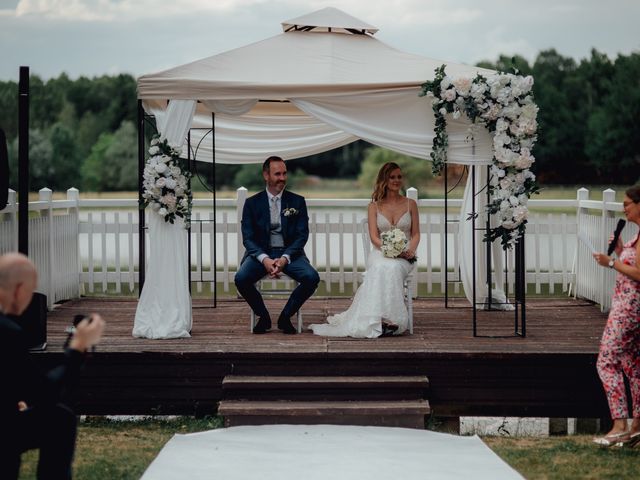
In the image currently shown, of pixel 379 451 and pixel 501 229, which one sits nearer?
pixel 379 451

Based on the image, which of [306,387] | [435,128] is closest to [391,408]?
[306,387]

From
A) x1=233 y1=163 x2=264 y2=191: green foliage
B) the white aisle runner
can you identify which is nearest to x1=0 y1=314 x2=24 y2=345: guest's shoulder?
the white aisle runner

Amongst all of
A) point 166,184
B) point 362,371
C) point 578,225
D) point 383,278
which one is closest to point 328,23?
point 166,184

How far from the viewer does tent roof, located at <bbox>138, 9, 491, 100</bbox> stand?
8.30 m

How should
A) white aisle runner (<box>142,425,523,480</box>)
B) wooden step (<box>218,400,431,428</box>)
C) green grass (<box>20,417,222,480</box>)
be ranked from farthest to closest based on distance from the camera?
wooden step (<box>218,400,431,428</box>)
green grass (<box>20,417,222,480</box>)
white aisle runner (<box>142,425,523,480</box>)

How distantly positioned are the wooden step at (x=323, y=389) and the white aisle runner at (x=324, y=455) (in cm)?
42

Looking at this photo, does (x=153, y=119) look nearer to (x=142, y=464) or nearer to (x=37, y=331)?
(x=37, y=331)

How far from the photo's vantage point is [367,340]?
8336mm

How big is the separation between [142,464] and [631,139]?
54059mm

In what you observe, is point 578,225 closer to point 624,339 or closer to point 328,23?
point 328,23

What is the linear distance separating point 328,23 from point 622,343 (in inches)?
171

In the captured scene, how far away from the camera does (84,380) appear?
25.7 ft

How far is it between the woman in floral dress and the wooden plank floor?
942 millimetres

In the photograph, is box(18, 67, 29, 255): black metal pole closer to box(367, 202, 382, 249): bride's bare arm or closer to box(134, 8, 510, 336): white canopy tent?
box(134, 8, 510, 336): white canopy tent
